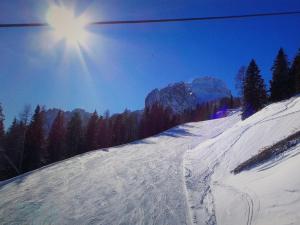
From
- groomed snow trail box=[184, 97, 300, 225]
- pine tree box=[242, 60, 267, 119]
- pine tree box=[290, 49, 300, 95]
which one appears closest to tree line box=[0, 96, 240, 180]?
pine tree box=[242, 60, 267, 119]

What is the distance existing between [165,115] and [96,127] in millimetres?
24524

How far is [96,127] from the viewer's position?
53.2 m

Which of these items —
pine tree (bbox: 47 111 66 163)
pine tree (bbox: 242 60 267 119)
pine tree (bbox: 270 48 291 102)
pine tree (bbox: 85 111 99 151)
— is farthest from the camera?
pine tree (bbox: 85 111 99 151)

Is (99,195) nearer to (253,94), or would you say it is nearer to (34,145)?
(34,145)

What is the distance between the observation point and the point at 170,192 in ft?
40.4

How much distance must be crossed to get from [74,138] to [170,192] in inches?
1639

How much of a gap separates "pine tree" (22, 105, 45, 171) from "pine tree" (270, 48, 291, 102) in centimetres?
3959

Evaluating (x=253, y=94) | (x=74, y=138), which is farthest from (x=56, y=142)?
(x=253, y=94)

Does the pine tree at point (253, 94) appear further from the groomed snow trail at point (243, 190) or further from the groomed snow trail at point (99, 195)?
the groomed snow trail at point (99, 195)

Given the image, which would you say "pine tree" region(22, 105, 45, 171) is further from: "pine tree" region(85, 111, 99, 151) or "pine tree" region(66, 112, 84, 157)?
"pine tree" region(85, 111, 99, 151)

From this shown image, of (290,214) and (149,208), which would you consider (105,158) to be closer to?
(149,208)

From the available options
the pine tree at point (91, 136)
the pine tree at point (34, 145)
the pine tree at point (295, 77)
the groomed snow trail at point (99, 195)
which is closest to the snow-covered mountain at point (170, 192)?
the groomed snow trail at point (99, 195)

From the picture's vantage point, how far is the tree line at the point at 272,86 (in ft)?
134

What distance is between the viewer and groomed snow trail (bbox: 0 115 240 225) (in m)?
9.36
